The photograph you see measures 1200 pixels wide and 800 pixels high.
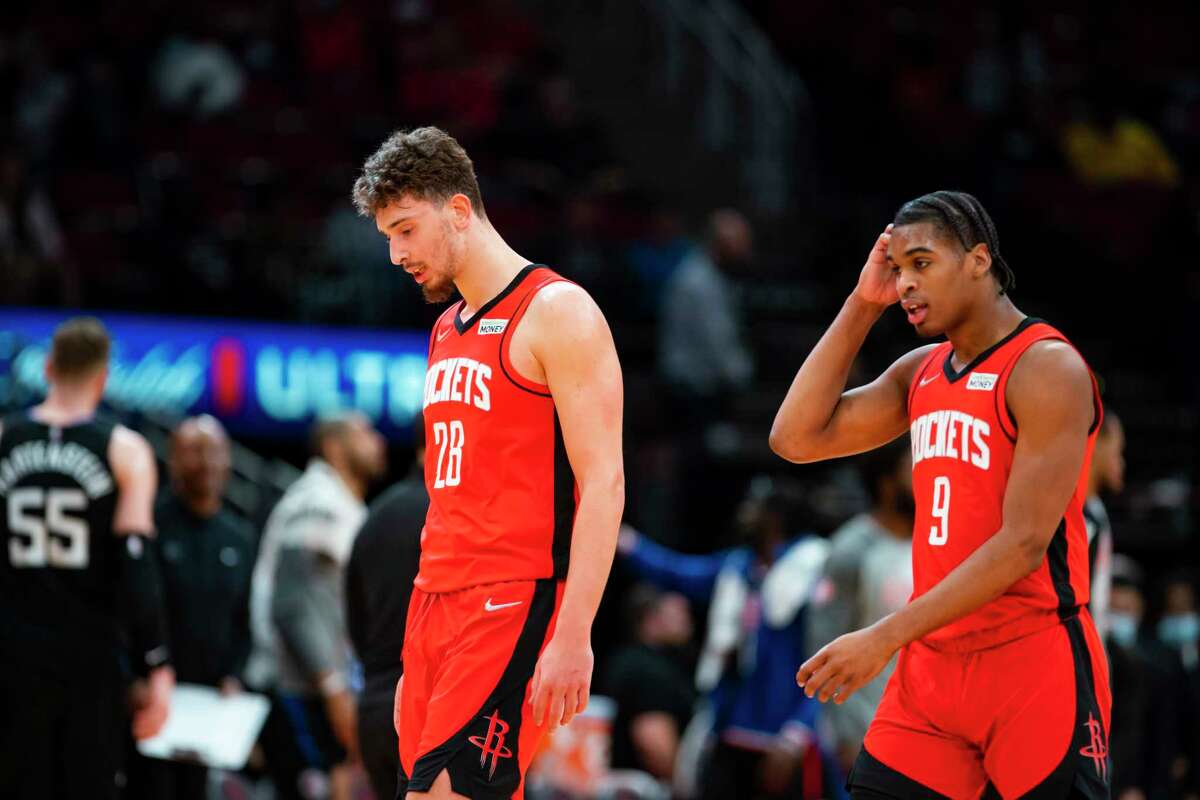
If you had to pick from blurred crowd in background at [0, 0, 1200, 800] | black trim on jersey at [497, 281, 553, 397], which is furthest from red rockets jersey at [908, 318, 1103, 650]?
blurred crowd in background at [0, 0, 1200, 800]

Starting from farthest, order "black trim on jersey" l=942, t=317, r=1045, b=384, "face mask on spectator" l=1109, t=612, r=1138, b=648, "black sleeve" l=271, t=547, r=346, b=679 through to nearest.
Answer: "face mask on spectator" l=1109, t=612, r=1138, b=648 → "black sleeve" l=271, t=547, r=346, b=679 → "black trim on jersey" l=942, t=317, r=1045, b=384

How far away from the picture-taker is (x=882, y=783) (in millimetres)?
4285

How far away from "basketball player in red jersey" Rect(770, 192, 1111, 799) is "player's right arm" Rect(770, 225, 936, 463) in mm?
147

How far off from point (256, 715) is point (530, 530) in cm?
A: 388

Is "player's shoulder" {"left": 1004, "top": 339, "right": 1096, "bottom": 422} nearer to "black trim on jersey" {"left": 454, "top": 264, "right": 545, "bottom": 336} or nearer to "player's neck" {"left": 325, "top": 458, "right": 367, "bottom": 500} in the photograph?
"black trim on jersey" {"left": 454, "top": 264, "right": 545, "bottom": 336}

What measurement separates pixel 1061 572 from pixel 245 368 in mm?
8831

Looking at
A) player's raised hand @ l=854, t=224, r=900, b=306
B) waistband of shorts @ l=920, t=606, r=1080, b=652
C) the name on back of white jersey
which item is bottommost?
waistband of shorts @ l=920, t=606, r=1080, b=652

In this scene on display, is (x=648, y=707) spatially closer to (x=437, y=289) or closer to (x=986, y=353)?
(x=437, y=289)

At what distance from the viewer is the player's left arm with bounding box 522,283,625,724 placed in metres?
4.20

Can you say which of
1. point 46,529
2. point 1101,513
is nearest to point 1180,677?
point 1101,513

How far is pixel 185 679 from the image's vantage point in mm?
8258

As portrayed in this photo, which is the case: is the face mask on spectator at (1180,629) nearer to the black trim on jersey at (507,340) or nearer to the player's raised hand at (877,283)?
the player's raised hand at (877,283)

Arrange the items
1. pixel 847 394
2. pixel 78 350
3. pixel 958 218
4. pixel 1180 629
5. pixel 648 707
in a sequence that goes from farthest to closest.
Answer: pixel 648 707, pixel 1180 629, pixel 78 350, pixel 847 394, pixel 958 218

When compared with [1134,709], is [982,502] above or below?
above
